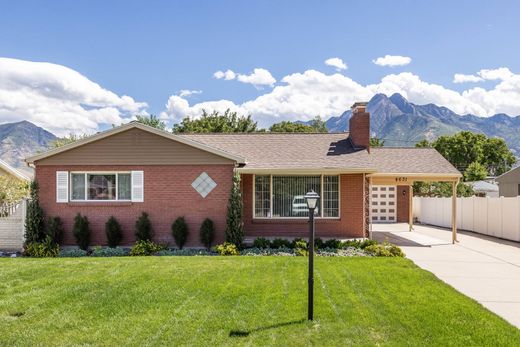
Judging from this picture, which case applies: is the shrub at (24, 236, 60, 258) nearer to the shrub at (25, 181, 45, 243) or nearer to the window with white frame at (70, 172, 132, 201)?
the shrub at (25, 181, 45, 243)

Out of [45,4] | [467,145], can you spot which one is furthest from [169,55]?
[467,145]

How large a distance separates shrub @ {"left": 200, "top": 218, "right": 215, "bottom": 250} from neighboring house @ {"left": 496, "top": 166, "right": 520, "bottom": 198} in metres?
22.8

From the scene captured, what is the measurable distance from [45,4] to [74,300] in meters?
12.6

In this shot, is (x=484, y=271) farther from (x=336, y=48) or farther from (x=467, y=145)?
(x=467, y=145)

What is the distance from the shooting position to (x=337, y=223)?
15.8m

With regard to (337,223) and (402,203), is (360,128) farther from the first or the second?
(402,203)

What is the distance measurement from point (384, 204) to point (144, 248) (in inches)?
667

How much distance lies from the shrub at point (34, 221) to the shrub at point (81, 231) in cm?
103

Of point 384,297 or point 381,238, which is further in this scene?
point 381,238

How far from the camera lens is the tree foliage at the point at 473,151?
2534 inches

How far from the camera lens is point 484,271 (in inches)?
428

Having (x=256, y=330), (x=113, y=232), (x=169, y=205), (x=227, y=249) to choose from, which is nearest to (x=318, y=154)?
(x=227, y=249)

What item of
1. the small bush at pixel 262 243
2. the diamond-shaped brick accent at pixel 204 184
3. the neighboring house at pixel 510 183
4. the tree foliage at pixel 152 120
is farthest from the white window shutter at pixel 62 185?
the tree foliage at pixel 152 120

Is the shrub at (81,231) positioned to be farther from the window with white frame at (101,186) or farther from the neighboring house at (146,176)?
the window with white frame at (101,186)
